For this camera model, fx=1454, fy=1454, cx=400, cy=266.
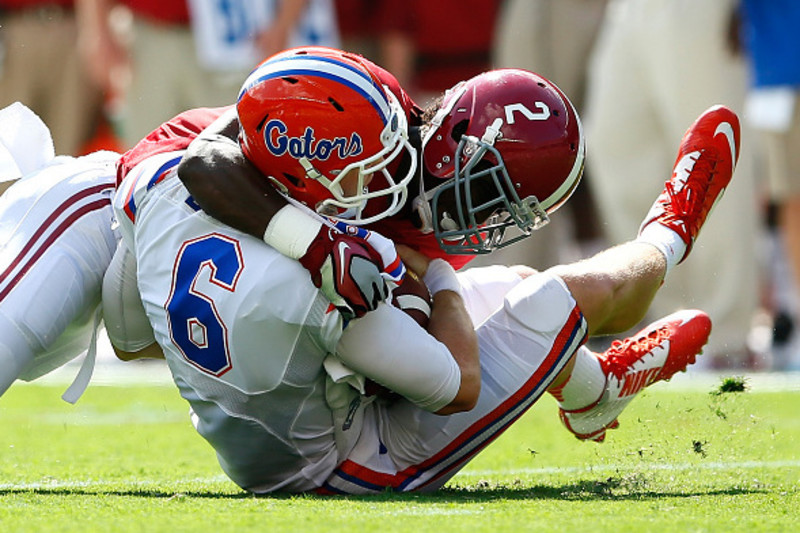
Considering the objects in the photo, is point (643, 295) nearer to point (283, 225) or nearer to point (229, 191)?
point (283, 225)

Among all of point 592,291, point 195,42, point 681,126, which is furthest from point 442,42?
point 592,291

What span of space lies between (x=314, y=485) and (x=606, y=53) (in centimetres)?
483

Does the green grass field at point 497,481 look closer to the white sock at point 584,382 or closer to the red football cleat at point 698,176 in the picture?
the white sock at point 584,382

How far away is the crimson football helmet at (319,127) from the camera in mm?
3547

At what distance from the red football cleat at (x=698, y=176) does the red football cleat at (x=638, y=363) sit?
22cm

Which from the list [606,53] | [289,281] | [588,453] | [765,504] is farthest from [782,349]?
[289,281]

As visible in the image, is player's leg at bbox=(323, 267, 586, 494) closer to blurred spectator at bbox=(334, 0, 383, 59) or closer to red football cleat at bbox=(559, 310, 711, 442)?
red football cleat at bbox=(559, 310, 711, 442)

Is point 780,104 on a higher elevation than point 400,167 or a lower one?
lower

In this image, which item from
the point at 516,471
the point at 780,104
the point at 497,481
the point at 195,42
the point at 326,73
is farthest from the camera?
the point at 780,104

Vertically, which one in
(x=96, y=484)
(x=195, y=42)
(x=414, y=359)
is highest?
(x=414, y=359)

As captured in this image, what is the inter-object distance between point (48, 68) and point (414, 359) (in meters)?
6.20

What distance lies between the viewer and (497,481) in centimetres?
411

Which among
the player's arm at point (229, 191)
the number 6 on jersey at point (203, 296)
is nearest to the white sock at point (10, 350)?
the number 6 on jersey at point (203, 296)

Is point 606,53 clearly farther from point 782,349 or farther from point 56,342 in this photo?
point 56,342
